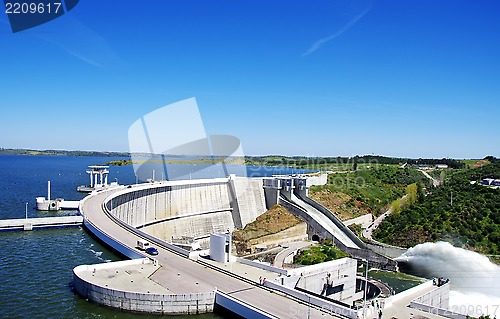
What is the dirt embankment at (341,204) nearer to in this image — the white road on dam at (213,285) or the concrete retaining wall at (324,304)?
the white road on dam at (213,285)

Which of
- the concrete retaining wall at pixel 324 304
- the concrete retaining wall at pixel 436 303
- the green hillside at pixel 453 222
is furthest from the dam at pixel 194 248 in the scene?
the green hillside at pixel 453 222

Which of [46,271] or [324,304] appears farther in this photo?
[46,271]

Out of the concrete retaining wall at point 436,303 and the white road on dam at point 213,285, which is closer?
the white road on dam at point 213,285

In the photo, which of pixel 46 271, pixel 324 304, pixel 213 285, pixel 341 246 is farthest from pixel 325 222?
pixel 46 271

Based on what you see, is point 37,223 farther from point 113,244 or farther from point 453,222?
point 453,222

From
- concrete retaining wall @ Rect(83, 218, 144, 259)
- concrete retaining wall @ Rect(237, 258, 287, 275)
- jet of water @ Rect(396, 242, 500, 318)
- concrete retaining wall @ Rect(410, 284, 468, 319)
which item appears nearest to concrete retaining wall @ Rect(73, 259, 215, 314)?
concrete retaining wall @ Rect(237, 258, 287, 275)

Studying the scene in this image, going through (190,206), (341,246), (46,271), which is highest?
(190,206)

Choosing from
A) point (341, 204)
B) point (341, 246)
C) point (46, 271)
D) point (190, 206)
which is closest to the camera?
point (46, 271)
